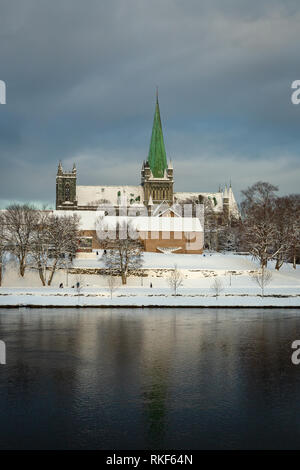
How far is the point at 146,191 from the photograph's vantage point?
13500 centimetres

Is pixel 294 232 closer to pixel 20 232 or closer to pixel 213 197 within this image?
pixel 20 232

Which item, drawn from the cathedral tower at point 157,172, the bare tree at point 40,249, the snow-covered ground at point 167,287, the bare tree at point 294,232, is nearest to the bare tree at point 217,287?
the snow-covered ground at point 167,287

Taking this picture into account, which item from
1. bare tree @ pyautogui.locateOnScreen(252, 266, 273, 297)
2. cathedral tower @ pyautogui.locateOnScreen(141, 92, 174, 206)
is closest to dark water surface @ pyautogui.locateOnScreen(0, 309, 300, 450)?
bare tree @ pyautogui.locateOnScreen(252, 266, 273, 297)

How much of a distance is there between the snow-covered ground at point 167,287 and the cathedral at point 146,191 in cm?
6247

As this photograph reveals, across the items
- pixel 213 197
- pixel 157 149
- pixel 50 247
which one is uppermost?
pixel 157 149

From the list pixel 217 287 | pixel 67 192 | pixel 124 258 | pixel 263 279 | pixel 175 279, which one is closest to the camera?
pixel 217 287

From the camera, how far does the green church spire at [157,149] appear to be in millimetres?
136125

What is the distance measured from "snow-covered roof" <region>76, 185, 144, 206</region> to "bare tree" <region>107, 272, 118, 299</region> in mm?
72365

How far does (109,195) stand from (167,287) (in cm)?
8070

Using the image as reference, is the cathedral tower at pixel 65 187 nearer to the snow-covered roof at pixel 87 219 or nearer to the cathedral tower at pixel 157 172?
the cathedral tower at pixel 157 172

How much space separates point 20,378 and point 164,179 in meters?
113

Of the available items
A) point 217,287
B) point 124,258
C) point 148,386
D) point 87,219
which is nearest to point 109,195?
point 87,219

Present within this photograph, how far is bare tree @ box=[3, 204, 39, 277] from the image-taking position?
59344 mm
